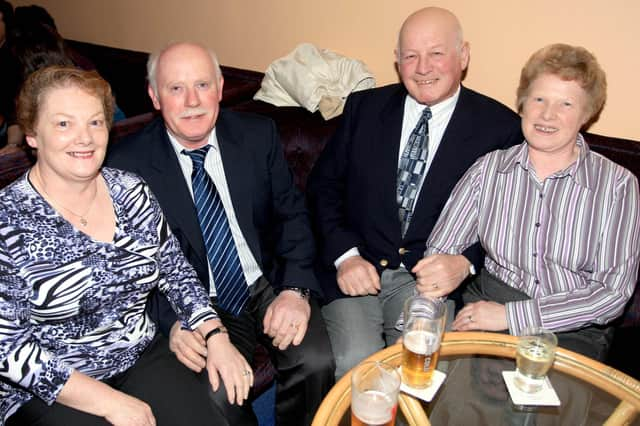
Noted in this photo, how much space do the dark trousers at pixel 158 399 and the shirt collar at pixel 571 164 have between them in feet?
4.01

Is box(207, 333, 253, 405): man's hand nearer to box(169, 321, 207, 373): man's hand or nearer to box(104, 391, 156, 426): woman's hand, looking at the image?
box(169, 321, 207, 373): man's hand

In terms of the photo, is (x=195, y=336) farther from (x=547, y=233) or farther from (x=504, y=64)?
(x=504, y=64)

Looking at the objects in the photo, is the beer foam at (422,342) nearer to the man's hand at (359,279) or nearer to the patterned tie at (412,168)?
the man's hand at (359,279)

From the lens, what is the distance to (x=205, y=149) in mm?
1973

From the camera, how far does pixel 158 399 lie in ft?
5.16

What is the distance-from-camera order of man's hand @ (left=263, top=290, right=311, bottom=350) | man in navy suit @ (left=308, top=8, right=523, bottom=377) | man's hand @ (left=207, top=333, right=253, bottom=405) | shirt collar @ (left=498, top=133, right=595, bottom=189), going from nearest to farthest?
man's hand @ (left=207, top=333, right=253, bottom=405), shirt collar @ (left=498, top=133, right=595, bottom=189), man's hand @ (left=263, top=290, right=311, bottom=350), man in navy suit @ (left=308, top=8, right=523, bottom=377)

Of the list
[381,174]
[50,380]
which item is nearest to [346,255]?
[381,174]

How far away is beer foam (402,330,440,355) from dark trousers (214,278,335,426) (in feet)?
1.80

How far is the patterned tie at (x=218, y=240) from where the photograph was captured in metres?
1.93

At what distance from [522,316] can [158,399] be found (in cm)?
114

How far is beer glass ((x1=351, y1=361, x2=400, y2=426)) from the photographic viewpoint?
3.83 feet

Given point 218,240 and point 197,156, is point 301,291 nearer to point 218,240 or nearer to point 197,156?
point 218,240

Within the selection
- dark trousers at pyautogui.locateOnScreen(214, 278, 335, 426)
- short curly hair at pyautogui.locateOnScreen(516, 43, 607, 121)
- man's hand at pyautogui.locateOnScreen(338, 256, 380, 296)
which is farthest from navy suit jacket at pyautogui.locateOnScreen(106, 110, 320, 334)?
short curly hair at pyautogui.locateOnScreen(516, 43, 607, 121)

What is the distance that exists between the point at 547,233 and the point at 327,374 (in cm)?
87
